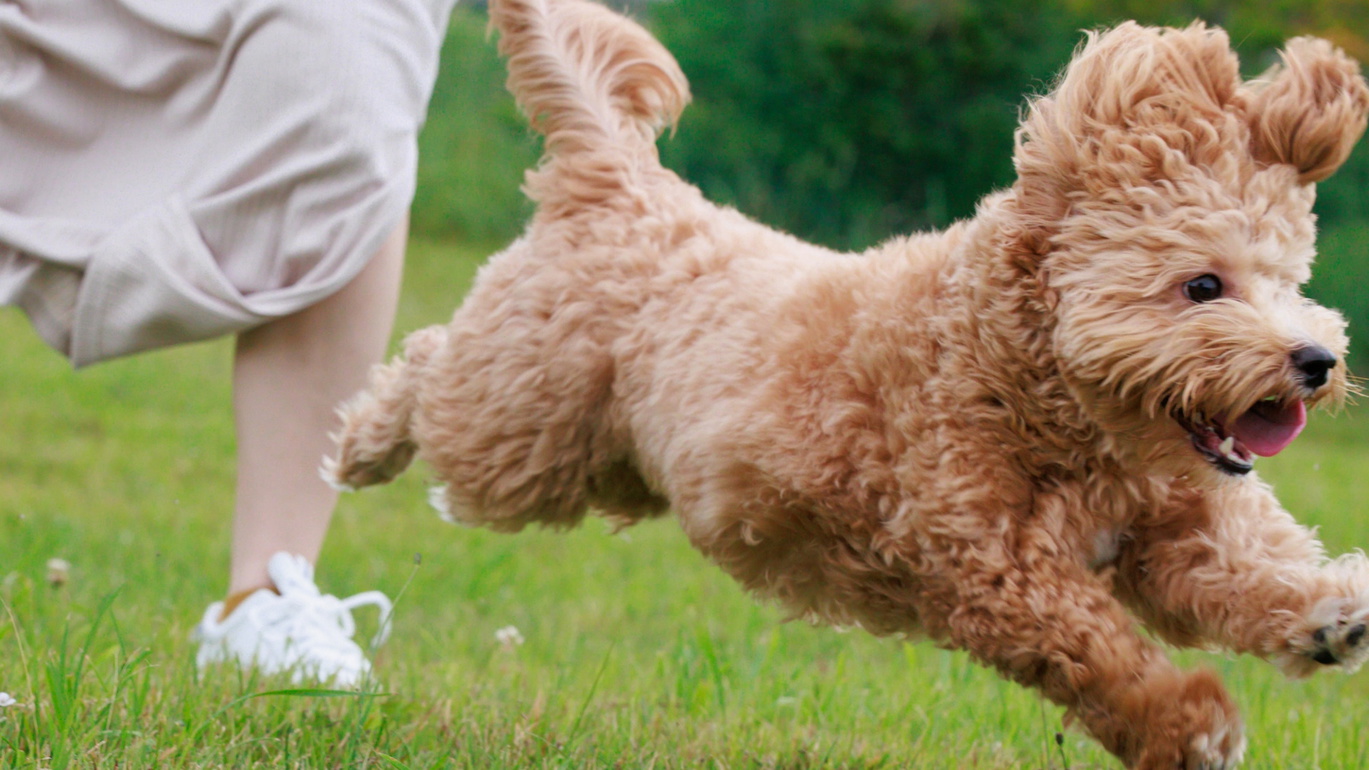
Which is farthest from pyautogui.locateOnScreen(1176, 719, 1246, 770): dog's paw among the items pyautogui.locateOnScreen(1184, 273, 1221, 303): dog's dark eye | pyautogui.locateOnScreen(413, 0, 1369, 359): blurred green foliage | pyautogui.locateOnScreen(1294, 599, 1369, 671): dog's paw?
pyautogui.locateOnScreen(413, 0, 1369, 359): blurred green foliage

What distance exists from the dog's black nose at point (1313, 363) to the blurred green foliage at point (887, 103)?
30.2ft

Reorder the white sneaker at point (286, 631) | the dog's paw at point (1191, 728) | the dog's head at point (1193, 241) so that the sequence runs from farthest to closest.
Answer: the white sneaker at point (286, 631) → the dog's head at point (1193, 241) → the dog's paw at point (1191, 728)

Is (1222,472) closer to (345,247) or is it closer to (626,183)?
(626,183)

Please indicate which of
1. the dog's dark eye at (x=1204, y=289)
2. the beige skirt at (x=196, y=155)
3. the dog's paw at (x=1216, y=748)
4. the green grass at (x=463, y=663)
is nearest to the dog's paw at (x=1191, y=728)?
the dog's paw at (x=1216, y=748)

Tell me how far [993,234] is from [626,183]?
1.04m

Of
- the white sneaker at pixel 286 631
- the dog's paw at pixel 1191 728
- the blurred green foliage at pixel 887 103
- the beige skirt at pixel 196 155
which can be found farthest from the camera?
the blurred green foliage at pixel 887 103

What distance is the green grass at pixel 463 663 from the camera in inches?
104

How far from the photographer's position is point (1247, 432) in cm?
227

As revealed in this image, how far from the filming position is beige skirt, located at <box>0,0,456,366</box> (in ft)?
10.5

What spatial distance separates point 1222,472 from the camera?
2.30 meters

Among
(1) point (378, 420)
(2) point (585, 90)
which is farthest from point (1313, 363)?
(1) point (378, 420)

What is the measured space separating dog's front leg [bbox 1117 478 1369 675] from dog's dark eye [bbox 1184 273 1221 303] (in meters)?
0.32

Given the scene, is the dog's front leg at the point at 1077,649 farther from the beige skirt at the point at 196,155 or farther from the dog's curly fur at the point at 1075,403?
the beige skirt at the point at 196,155

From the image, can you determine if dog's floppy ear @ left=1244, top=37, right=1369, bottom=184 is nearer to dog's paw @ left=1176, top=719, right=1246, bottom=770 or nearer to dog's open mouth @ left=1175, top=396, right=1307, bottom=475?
dog's open mouth @ left=1175, top=396, right=1307, bottom=475
